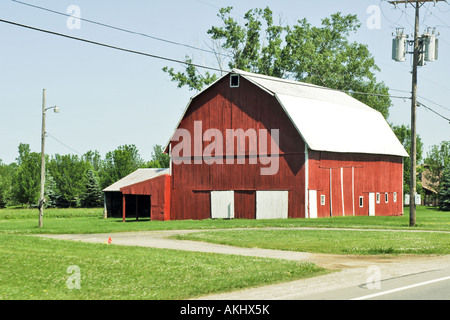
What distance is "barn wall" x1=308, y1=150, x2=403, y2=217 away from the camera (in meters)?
48.4

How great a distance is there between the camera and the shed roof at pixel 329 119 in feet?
159

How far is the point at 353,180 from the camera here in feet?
171

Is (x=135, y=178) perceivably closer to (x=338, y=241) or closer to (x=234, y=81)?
(x=234, y=81)

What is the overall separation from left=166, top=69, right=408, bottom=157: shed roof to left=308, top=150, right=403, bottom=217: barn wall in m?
0.76

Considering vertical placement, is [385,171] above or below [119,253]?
above

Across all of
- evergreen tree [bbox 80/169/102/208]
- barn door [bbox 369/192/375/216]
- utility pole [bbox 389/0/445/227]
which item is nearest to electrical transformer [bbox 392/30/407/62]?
utility pole [bbox 389/0/445/227]

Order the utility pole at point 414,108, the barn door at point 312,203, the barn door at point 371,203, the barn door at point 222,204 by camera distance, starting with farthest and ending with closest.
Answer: the barn door at point 371,203, the barn door at point 222,204, the barn door at point 312,203, the utility pole at point 414,108

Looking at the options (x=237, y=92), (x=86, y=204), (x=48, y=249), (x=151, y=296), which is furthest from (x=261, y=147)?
(x=86, y=204)

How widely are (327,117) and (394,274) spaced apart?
3681 cm

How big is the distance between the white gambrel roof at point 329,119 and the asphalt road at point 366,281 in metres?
27.0

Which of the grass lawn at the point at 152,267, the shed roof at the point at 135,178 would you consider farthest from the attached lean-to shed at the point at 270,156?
the grass lawn at the point at 152,267

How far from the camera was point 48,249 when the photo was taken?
21.8 metres

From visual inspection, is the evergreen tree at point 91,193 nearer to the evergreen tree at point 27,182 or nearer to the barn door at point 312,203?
the evergreen tree at point 27,182
